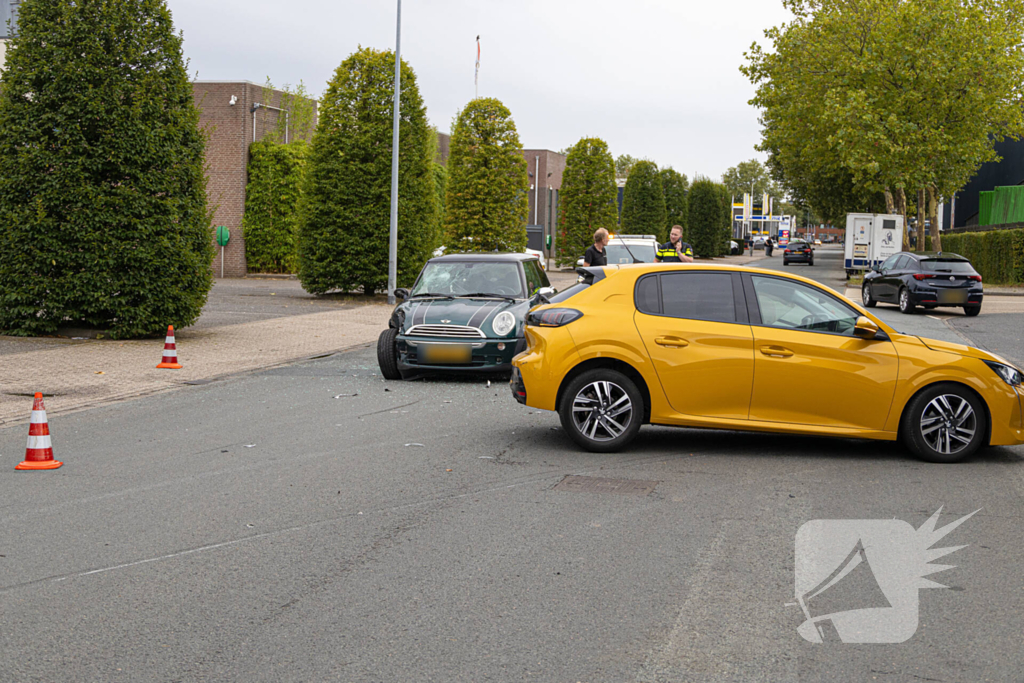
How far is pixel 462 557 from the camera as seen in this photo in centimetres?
538

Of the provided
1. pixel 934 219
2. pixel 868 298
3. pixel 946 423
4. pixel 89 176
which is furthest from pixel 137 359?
pixel 934 219

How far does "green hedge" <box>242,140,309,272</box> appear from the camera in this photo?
132 feet

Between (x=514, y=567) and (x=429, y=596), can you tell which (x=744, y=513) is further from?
(x=429, y=596)

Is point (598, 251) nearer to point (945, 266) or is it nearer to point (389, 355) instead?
point (389, 355)

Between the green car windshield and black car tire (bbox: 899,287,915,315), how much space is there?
1495cm

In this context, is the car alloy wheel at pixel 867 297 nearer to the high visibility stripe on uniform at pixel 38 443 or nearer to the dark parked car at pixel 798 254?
the high visibility stripe on uniform at pixel 38 443

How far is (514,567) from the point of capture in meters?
5.22

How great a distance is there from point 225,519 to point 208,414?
4.30 metres

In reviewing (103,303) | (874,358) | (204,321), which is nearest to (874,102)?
(204,321)

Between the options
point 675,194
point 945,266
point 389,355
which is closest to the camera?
point 389,355

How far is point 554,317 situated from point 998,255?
35.1m

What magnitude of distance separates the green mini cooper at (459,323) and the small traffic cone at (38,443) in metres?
5.18

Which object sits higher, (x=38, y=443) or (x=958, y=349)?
(x=958, y=349)

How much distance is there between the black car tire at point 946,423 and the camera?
25.8 feet
